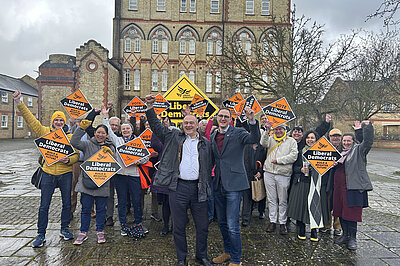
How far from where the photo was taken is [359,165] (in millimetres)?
4750

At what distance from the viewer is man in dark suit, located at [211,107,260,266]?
12.7ft

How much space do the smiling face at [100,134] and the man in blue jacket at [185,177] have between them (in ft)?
4.56

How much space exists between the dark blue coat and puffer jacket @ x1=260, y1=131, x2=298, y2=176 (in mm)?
1429

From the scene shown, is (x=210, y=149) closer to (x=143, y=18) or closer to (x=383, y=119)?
(x=143, y=18)

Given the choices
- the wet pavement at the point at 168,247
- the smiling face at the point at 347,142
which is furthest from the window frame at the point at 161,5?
the smiling face at the point at 347,142

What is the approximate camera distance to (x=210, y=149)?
412cm

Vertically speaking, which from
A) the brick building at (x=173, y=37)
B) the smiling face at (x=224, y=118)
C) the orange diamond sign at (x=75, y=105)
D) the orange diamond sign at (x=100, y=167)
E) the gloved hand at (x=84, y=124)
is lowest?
the orange diamond sign at (x=100, y=167)

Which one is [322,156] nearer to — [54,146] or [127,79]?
[54,146]

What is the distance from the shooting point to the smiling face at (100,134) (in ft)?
16.0

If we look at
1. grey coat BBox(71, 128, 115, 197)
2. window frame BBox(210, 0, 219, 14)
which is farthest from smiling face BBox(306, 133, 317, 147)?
window frame BBox(210, 0, 219, 14)

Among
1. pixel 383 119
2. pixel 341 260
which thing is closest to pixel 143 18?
pixel 341 260

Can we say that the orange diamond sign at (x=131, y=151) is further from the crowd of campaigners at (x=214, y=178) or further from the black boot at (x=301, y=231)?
the black boot at (x=301, y=231)

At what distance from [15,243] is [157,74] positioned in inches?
1156

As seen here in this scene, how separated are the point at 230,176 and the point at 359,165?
8.38 ft
